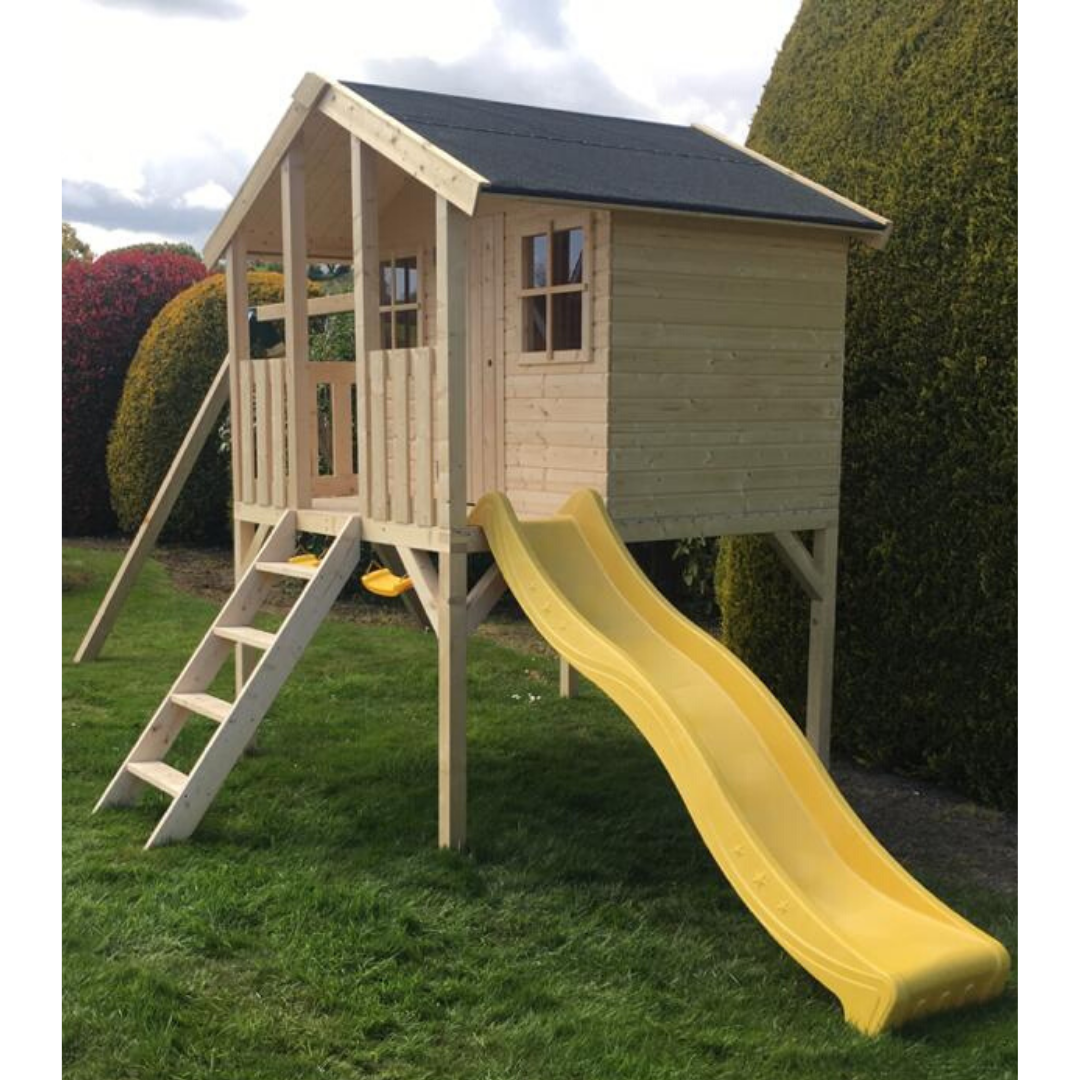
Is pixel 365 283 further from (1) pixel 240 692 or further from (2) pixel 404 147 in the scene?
(1) pixel 240 692

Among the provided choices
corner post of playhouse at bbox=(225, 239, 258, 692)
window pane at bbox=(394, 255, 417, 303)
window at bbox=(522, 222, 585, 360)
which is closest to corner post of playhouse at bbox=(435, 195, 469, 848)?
window at bbox=(522, 222, 585, 360)

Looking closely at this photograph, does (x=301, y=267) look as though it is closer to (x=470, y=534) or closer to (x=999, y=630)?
(x=470, y=534)

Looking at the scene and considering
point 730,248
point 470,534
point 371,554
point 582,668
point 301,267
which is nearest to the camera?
point 582,668

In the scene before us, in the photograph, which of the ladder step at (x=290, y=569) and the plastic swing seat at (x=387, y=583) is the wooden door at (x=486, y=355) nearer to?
the ladder step at (x=290, y=569)

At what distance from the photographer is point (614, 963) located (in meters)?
4.80

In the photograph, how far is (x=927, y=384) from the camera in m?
6.84

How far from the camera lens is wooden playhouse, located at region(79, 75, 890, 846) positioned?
5.81 metres

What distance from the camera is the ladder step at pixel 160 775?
19.6 feet

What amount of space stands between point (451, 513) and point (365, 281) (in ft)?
4.25

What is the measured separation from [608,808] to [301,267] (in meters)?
3.19

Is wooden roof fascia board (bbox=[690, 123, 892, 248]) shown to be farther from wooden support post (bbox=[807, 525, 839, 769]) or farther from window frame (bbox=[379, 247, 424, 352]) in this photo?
window frame (bbox=[379, 247, 424, 352])

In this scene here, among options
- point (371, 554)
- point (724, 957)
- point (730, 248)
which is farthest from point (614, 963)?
point (371, 554)

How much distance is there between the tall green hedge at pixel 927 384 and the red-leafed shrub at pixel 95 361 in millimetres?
11047

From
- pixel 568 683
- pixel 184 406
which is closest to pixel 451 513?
pixel 568 683
